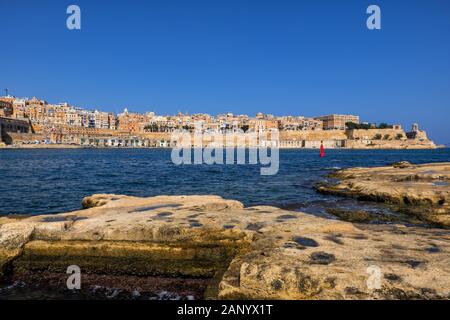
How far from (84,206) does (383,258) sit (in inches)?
433

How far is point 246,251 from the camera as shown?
19.2 feet

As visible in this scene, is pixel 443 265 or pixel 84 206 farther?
pixel 84 206

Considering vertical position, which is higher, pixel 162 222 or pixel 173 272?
pixel 162 222

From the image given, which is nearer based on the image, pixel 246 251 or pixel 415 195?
A: pixel 246 251

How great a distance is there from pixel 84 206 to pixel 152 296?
28.2 feet

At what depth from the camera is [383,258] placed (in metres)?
4.94

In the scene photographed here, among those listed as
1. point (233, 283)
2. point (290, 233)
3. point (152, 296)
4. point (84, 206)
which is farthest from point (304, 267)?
point (84, 206)

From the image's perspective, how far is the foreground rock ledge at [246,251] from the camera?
4316 millimetres

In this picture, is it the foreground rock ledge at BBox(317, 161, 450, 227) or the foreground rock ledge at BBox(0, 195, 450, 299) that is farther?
the foreground rock ledge at BBox(317, 161, 450, 227)

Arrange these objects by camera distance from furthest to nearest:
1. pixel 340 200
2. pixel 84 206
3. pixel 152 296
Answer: pixel 340 200 → pixel 84 206 → pixel 152 296

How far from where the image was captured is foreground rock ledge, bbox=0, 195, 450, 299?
432 cm

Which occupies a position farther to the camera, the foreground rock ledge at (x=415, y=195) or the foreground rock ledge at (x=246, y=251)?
the foreground rock ledge at (x=415, y=195)
